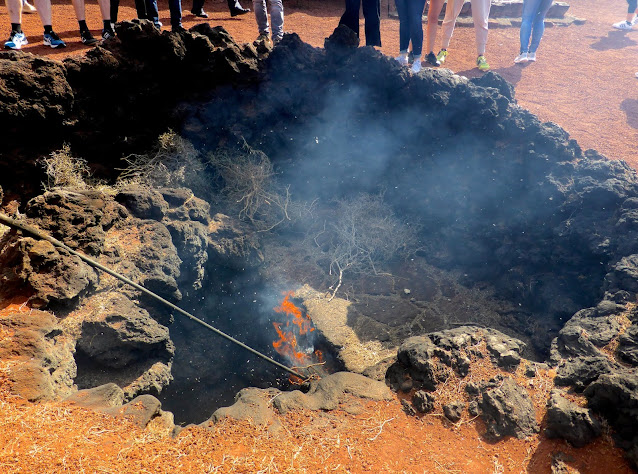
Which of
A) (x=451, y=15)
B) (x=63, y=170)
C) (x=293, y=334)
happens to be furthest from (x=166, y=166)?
(x=451, y=15)

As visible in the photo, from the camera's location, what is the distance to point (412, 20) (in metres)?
7.11

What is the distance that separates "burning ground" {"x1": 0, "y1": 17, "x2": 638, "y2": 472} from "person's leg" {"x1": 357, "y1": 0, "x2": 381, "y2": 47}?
3.76ft

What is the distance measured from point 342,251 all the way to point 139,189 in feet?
9.07

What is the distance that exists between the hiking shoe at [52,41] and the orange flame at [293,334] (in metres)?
5.54

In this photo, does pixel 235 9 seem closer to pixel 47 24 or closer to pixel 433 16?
pixel 47 24

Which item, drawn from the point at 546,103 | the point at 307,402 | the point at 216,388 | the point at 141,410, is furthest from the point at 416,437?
the point at 546,103

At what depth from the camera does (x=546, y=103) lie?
26.3 ft

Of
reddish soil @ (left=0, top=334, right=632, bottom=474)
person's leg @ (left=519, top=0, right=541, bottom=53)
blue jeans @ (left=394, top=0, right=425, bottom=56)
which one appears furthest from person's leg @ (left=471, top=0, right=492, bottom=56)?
reddish soil @ (left=0, top=334, right=632, bottom=474)

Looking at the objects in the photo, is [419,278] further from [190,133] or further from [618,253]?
[190,133]

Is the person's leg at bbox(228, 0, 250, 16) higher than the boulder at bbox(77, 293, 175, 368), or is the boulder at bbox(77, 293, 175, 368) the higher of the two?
the person's leg at bbox(228, 0, 250, 16)

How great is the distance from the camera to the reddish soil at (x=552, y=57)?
7.39 m

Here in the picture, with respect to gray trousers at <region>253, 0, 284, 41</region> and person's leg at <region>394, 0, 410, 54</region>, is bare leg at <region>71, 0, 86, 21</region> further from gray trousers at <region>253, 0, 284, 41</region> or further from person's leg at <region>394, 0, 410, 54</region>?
person's leg at <region>394, 0, 410, 54</region>

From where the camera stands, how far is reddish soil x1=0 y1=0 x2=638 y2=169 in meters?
7.39

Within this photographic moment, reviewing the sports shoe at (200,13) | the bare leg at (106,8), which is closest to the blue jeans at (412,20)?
the sports shoe at (200,13)
